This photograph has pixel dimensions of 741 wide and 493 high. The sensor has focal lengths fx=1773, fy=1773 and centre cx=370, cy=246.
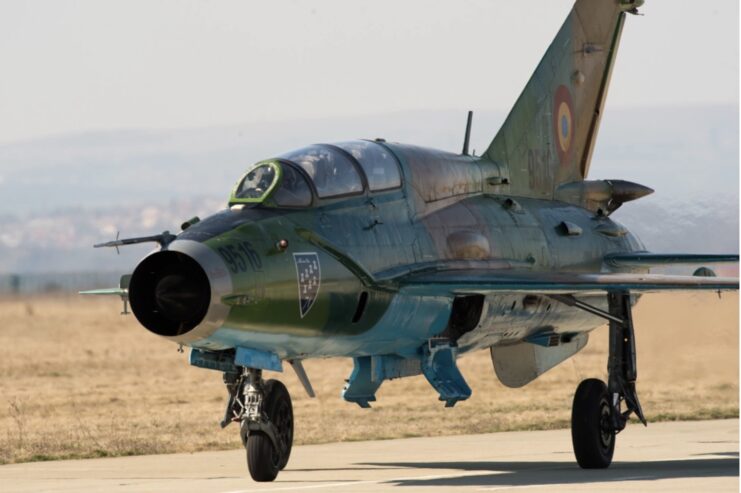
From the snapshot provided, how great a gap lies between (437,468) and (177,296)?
16.6 feet

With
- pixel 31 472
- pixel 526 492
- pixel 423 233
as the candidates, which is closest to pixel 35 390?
pixel 31 472

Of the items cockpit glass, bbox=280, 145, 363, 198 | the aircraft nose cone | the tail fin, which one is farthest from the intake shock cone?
the tail fin

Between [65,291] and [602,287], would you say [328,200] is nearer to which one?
[602,287]

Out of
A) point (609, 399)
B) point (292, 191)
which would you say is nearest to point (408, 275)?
point (292, 191)

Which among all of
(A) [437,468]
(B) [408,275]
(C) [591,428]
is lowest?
(A) [437,468]

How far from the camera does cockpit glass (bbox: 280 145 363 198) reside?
18.9 metres

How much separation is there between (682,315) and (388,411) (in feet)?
18.2

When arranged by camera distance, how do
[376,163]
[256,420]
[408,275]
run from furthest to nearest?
[376,163] < [408,275] < [256,420]

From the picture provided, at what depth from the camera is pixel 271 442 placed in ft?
60.7

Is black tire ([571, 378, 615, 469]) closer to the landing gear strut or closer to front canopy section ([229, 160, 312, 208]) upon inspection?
the landing gear strut

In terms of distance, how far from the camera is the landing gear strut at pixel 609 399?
2025 cm

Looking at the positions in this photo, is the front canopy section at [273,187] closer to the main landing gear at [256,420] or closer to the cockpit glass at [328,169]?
the cockpit glass at [328,169]

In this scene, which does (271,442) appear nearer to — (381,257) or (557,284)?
(381,257)

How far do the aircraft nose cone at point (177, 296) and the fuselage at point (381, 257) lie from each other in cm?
11
